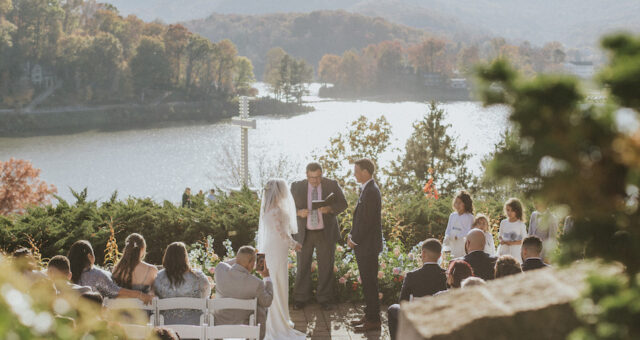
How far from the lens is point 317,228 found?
21.3 ft

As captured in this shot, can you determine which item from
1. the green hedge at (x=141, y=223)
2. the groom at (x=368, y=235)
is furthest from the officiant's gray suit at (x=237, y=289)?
the green hedge at (x=141, y=223)

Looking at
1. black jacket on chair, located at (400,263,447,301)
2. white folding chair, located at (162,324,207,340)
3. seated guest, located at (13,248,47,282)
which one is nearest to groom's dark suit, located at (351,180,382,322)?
black jacket on chair, located at (400,263,447,301)

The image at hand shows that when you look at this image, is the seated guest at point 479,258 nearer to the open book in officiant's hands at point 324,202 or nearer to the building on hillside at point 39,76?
the open book in officiant's hands at point 324,202

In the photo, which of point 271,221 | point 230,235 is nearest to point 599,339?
point 271,221

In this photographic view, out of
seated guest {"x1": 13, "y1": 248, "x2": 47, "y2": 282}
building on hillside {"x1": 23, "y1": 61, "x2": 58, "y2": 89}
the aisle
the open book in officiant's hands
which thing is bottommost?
the aisle

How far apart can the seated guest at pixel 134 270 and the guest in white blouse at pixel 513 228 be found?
3.38 meters

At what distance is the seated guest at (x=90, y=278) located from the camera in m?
4.80

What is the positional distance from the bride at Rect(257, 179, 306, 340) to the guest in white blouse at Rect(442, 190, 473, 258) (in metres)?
1.61

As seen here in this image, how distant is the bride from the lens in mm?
5547

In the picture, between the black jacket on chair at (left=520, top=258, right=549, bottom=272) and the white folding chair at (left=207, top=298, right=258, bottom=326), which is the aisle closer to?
the white folding chair at (left=207, top=298, right=258, bottom=326)

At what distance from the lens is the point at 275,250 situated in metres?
5.70

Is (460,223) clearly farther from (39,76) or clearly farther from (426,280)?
(39,76)

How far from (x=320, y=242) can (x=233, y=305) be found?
1.89 metres

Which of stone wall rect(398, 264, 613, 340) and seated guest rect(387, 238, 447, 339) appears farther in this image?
seated guest rect(387, 238, 447, 339)
